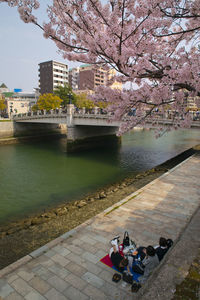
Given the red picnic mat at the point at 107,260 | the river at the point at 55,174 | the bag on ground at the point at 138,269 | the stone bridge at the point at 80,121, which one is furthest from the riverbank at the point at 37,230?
the stone bridge at the point at 80,121

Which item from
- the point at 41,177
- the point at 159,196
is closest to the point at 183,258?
the point at 159,196

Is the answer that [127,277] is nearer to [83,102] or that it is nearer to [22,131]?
[22,131]

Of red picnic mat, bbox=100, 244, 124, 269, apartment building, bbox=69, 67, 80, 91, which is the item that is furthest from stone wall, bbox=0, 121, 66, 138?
apartment building, bbox=69, 67, 80, 91

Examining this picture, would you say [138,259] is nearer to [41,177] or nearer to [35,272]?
[35,272]

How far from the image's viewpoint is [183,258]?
4047 millimetres

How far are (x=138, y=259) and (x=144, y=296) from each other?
1.33 m

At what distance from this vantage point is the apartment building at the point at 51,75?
76750mm

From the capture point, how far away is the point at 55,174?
17.3 metres

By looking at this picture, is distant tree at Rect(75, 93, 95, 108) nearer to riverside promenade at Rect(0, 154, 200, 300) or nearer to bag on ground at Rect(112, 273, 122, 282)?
riverside promenade at Rect(0, 154, 200, 300)

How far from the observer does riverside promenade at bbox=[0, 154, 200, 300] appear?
12.9 ft

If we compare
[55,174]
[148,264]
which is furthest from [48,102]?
[148,264]

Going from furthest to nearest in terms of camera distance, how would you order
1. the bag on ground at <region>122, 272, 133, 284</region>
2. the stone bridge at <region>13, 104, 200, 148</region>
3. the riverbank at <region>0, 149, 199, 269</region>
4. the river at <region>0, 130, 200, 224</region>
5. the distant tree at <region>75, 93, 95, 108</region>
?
the distant tree at <region>75, 93, 95, 108</region>
the stone bridge at <region>13, 104, 200, 148</region>
the river at <region>0, 130, 200, 224</region>
the riverbank at <region>0, 149, 199, 269</region>
the bag on ground at <region>122, 272, 133, 284</region>

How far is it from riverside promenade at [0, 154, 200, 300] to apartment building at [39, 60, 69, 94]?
248 feet

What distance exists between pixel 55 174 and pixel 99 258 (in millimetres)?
12817
